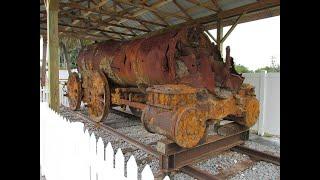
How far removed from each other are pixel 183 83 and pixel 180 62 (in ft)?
1.31

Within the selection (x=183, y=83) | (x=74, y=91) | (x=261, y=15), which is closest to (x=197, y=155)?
(x=183, y=83)

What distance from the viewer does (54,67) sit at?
5055 mm

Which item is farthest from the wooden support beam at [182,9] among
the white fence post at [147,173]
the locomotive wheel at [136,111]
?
the white fence post at [147,173]

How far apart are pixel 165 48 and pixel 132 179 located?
3.30 m

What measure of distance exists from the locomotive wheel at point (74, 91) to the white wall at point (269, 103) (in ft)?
19.5

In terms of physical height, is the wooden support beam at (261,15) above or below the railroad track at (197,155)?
above

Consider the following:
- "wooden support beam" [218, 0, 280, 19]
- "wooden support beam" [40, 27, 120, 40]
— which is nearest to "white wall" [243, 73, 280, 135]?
"wooden support beam" [218, 0, 280, 19]

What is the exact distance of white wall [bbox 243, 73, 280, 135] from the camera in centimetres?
670

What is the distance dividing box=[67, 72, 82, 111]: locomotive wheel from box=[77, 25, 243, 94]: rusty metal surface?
336 centimetres

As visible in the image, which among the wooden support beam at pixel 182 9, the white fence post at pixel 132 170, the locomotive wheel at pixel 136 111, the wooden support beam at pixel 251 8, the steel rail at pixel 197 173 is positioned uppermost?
the wooden support beam at pixel 182 9

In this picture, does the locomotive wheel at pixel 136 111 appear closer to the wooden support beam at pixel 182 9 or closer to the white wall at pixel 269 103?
the white wall at pixel 269 103

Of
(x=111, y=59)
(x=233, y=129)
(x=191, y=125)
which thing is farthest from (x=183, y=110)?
(x=111, y=59)

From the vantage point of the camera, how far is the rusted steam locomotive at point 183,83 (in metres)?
3.86
